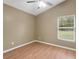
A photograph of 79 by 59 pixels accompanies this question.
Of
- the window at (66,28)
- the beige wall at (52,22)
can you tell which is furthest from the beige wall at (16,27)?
the window at (66,28)

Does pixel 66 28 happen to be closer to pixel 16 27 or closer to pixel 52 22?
pixel 52 22

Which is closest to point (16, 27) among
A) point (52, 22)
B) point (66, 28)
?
point (52, 22)

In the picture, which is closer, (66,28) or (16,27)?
(16,27)

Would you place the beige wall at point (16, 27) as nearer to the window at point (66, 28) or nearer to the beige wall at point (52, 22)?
the beige wall at point (52, 22)

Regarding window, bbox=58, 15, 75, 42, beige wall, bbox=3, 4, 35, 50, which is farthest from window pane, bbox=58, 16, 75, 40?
beige wall, bbox=3, 4, 35, 50

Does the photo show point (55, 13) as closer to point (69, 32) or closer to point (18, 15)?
point (69, 32)

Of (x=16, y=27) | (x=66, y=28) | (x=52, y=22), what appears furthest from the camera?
(x=52, y=22)

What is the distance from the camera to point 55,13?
4387mm

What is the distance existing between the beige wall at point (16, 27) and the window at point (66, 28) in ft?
6.50

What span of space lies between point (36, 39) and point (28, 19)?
1.62 metres

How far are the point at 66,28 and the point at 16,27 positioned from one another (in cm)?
274

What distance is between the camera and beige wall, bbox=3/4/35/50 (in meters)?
3.44

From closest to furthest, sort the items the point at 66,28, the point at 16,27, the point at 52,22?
1. the point at 16,27
2. the point at 66,28
3. the point at 52,22

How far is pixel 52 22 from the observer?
4.55 m
